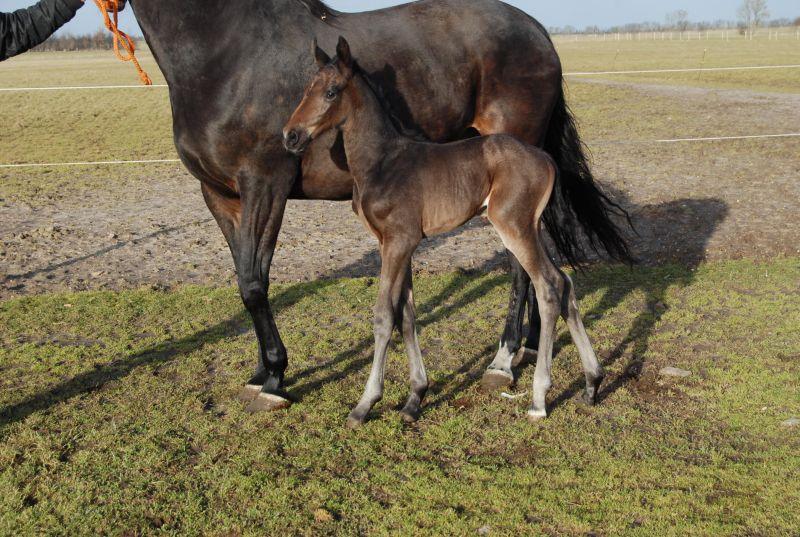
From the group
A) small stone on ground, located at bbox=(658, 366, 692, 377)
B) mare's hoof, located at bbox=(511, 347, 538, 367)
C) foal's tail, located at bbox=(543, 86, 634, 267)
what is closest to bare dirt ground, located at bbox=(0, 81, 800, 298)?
foal's tail, located at bbox=(543, 86, 634, 267)

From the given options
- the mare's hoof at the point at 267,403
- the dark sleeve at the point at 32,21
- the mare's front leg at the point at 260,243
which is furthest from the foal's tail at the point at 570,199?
the dark sleeve at the point at 32,21

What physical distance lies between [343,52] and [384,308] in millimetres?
1376

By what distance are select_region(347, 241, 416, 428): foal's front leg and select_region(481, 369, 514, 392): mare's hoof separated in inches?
33.5

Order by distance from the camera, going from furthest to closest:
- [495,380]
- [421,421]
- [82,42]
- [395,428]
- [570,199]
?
1. [82,42]
2. [570,199]
3. [495,380]
4. [421,421]
5. [395,428]

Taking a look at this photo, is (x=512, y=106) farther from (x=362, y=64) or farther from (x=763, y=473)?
Answer: (x=763, y=473)

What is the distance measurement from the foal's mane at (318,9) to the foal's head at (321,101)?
849 millimetres

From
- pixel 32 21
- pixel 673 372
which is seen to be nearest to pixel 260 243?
pixel 32 21

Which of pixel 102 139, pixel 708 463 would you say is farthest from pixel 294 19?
pixel 102 139

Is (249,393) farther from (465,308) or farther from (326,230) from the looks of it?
(326,230)

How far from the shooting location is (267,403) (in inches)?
186

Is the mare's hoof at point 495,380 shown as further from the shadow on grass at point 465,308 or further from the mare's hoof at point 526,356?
the mare's hoof at point 526,356

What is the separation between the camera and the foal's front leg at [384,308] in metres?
4.27

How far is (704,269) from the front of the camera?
741 cm

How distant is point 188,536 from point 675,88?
2163 cm
